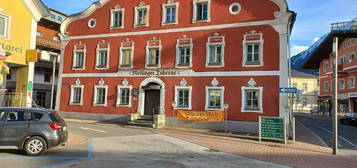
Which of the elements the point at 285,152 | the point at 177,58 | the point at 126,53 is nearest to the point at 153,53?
the point at 177,58

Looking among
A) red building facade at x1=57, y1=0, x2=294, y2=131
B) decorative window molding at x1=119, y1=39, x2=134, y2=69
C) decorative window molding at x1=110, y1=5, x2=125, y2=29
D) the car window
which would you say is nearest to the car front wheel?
the car window

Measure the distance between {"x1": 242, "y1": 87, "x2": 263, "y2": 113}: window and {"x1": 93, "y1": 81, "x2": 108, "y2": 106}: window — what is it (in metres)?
11.3

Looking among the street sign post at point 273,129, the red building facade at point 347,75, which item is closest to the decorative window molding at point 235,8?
the street sign post at point 273,129

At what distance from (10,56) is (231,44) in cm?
1343

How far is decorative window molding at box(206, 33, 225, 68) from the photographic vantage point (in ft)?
72.1

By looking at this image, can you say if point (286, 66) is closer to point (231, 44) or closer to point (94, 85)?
point (231, 44)

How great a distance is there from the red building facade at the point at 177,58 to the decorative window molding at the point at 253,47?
0.07 m

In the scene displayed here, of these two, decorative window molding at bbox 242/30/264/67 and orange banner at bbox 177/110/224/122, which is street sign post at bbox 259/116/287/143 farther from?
decorative window molding at bbox 242/30/264/67

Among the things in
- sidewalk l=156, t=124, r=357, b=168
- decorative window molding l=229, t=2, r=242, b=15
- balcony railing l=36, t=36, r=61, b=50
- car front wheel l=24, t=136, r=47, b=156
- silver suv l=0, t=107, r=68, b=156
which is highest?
balcony railing l=36, t=36, r=61, b=50

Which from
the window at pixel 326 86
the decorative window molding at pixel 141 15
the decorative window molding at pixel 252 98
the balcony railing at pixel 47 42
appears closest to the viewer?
the decorative window molding at pixel 252 98

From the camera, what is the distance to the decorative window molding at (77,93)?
26797 millimetres

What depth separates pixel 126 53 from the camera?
25.5 m

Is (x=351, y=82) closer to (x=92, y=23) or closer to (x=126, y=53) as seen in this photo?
(x=126, y=53)

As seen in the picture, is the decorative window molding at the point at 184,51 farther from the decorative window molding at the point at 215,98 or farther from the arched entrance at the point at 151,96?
the decorative window molding at the point at 215,98
